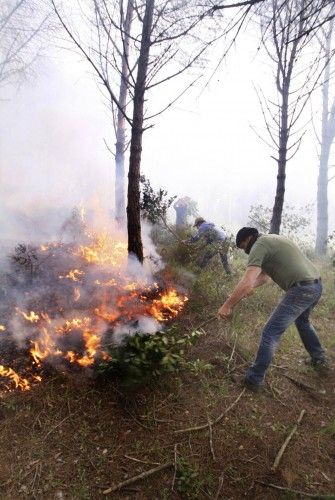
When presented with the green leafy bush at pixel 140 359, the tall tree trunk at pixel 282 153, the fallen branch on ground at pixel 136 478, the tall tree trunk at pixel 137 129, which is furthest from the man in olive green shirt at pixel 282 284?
the tall tree trunk at pixel 282 153

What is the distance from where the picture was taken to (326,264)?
10422 millimetres

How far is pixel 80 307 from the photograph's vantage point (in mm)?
4992

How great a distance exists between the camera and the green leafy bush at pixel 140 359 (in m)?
3.44

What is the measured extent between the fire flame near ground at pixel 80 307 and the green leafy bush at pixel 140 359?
0.23m

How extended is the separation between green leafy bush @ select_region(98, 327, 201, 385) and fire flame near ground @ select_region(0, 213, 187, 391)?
9.2 inches

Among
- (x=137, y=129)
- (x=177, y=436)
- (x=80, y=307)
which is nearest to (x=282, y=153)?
(x=137, y=129)

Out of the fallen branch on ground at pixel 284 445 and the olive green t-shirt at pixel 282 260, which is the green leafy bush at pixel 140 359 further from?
the olive green t-shirt at pixel 282 260

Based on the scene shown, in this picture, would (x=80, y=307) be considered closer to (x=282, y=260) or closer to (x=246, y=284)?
(x=246, y=284)

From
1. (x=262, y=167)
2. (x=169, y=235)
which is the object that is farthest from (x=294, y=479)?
(x=262, y=167)

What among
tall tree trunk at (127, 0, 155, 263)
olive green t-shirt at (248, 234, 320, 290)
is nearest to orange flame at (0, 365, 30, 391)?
tall tree trunk at (127, 0, 155, 263)

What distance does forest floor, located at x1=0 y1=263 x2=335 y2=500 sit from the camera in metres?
2.69

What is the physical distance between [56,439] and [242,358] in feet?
7.56

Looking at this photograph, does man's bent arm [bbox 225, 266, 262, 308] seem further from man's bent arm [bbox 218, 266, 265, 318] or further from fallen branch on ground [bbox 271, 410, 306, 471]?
fallen branch on ground [bbox 271, 410, 306, 471]

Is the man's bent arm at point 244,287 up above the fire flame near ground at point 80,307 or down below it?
above
